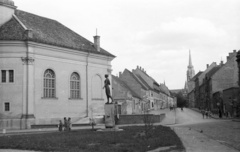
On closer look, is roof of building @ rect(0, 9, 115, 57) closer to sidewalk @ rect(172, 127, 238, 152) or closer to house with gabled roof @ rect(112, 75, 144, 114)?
house with gabled roof @ rect(112, 75, 144, 114)

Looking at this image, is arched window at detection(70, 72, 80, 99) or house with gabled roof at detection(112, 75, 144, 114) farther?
house with gabled roof at detection(112, 75, 144, 114)

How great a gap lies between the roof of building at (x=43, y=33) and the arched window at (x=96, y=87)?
12.0 feet

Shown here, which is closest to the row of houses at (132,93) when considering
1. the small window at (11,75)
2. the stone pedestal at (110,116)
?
the small window at (11,75)

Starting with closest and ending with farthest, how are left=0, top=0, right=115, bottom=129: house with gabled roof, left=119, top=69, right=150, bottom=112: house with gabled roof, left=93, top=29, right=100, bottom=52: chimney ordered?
left=0, top=0, right=115, bottom=129: house with gabled roof, left=93, top=29, right=100, bottom=52: chimney, left=119, top=69, right=150, bottom=112: house with gabled roof

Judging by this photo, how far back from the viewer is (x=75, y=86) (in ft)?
139

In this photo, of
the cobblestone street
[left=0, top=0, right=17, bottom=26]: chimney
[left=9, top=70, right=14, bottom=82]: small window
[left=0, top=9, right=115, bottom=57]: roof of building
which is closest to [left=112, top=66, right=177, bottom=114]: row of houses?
[left=0, top=9, right=115, bottom=57]: roof of building

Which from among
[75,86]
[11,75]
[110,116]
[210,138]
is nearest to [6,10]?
[11,75]

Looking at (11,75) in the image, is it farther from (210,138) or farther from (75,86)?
(210,138)

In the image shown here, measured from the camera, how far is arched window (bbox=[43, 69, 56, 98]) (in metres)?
38.5

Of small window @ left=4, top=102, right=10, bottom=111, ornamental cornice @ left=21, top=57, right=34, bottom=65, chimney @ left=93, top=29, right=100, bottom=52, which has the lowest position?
small window @ left=4, top=102, right=10, bottom=111

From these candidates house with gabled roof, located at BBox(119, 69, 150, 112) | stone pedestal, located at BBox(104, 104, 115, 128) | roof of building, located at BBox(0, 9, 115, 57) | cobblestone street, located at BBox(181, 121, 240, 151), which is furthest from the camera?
house with gabled roof, located at BBox(119, 69, 150, 112)

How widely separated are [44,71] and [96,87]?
30.6 feet

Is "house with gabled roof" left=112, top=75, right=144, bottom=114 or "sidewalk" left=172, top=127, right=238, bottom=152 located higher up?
"house with gabled roof" left=112, top=75, right=144, bottom=114

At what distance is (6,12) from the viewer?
126 ft
